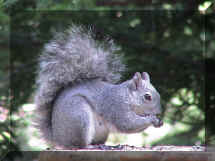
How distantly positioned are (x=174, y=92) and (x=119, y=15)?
72cm

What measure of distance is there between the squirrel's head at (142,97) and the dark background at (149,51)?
0.69m

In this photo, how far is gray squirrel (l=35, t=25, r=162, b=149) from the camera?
1837mm

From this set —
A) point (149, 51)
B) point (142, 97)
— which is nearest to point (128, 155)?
point (142, 97)

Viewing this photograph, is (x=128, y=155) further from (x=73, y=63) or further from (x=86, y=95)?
(x=73, y=63)

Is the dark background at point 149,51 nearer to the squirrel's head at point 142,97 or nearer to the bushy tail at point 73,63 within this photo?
the bushy tail at point 73,63

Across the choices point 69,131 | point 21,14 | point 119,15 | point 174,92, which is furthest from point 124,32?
point 69,131

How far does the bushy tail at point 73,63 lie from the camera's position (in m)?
1.98

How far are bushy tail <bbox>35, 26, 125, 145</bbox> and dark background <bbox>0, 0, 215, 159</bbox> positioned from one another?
50 cm

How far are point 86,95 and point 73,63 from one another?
21 centimetres

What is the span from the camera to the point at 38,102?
205 cm

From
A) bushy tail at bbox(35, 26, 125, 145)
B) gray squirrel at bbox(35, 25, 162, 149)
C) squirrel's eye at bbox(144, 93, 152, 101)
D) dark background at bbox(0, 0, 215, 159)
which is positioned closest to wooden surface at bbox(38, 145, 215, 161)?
gray squirrel at bbox(35, 25, 162, 149)

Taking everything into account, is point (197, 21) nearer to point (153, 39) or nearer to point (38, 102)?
point (153, 39)

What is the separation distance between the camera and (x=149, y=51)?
3049mm

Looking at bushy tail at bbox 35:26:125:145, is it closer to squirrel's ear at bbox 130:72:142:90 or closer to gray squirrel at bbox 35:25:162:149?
gray squirrel at bbox 35:25:162:149
